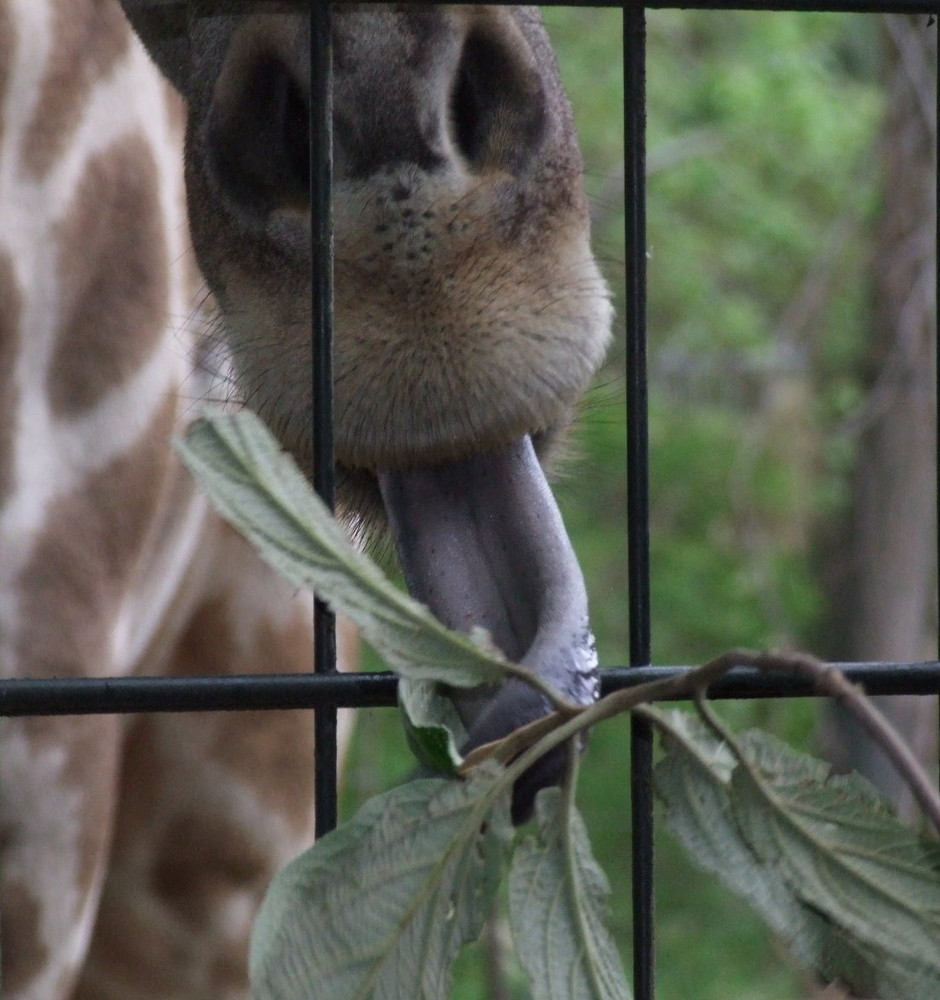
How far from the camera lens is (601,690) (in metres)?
0.85

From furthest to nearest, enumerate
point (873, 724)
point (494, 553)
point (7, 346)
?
point (7, 346)
point (494, 553)
point (873, 724)

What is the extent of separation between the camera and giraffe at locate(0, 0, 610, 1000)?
91 centimetres

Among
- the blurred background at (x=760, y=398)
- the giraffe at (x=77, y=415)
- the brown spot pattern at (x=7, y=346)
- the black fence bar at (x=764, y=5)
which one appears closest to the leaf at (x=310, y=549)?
the black fence bar at (x=764, y=5)

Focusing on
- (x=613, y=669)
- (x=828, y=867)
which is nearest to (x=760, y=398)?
Result: (x=613, y=669)

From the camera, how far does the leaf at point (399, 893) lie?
2.22 feet

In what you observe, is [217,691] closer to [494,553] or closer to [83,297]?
[494,553]

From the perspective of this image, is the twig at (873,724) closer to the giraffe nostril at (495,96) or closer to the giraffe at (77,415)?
the giraffe nostril at (495,96)

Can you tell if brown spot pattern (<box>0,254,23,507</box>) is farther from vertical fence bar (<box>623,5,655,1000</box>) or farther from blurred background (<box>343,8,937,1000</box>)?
blurred background (<box>343,8,937,1000</box>)

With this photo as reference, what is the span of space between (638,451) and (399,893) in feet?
0.99

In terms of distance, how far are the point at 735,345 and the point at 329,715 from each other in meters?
5.63

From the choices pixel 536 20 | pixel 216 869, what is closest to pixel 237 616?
pixel 216 869

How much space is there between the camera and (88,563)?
1.73 meters

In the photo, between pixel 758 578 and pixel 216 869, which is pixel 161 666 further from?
pixel 758 578

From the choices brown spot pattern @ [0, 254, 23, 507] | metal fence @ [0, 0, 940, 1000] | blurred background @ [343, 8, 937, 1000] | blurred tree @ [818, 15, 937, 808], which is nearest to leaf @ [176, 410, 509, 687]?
metal fence @ [0, 0, 940, 1000]
